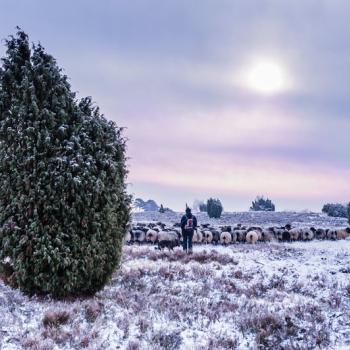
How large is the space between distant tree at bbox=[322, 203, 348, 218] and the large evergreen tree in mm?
57943

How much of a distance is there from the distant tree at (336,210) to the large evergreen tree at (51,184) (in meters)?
57.9

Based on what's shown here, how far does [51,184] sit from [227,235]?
64.6 ft

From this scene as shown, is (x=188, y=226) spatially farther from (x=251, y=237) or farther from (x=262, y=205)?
(x=262, y=205)

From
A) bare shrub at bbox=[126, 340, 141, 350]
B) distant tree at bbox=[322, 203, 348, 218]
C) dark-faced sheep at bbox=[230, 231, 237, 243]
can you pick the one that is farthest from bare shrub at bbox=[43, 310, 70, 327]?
distant tree at bbox=[322, 203, 348, 218]

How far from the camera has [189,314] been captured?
351 inches

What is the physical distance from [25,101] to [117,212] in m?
3.60

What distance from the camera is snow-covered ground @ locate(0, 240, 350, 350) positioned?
24.2 feet

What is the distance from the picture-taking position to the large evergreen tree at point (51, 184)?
927cm

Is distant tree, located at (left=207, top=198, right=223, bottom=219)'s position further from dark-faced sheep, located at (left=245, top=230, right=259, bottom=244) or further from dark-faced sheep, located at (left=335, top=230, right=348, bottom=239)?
dark-faced sheep, located at (left=245, top=230, right=259, bottom=244)

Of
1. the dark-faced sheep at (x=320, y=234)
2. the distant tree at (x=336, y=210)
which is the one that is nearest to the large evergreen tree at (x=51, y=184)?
the dark-faced sheep at (x=320, y=234)

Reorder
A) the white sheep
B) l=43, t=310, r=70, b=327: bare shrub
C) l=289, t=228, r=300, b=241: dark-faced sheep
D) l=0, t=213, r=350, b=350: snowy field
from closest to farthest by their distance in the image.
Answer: l=0, t=213, r=350, b=350: snowy field < l=43, t=310, r=70, b=327: bare shrub < the white sheep < l=289, t=228, r=300, b=241: dark-faced sheep

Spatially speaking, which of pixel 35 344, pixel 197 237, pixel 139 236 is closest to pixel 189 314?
pixel 35 344

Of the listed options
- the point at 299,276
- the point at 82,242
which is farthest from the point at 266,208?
the point at 82,242

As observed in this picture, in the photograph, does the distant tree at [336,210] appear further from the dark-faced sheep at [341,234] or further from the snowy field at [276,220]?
the dark-faced sheep at [341,234]
